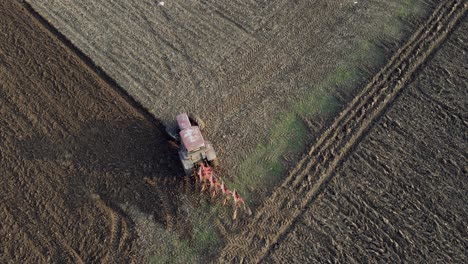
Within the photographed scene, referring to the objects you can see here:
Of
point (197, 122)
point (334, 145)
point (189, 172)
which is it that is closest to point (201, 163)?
point (189, 172)

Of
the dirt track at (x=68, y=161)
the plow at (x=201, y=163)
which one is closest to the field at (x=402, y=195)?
the plow at (x=201, y=163)

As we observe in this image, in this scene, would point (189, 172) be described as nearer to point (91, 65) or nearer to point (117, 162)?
point (117, 162)

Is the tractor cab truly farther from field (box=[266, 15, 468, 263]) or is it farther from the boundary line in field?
field (box=[266, 15, 468, 263])

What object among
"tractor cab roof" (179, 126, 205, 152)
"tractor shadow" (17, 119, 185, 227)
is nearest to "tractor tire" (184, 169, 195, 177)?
"tractor shadow" (17, 119, 185, 227)

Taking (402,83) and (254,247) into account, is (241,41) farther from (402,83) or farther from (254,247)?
(254,247)

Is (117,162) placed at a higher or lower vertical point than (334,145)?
lower

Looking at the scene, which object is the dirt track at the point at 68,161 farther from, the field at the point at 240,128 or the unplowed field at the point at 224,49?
the unplowed field at the point at 224,49
